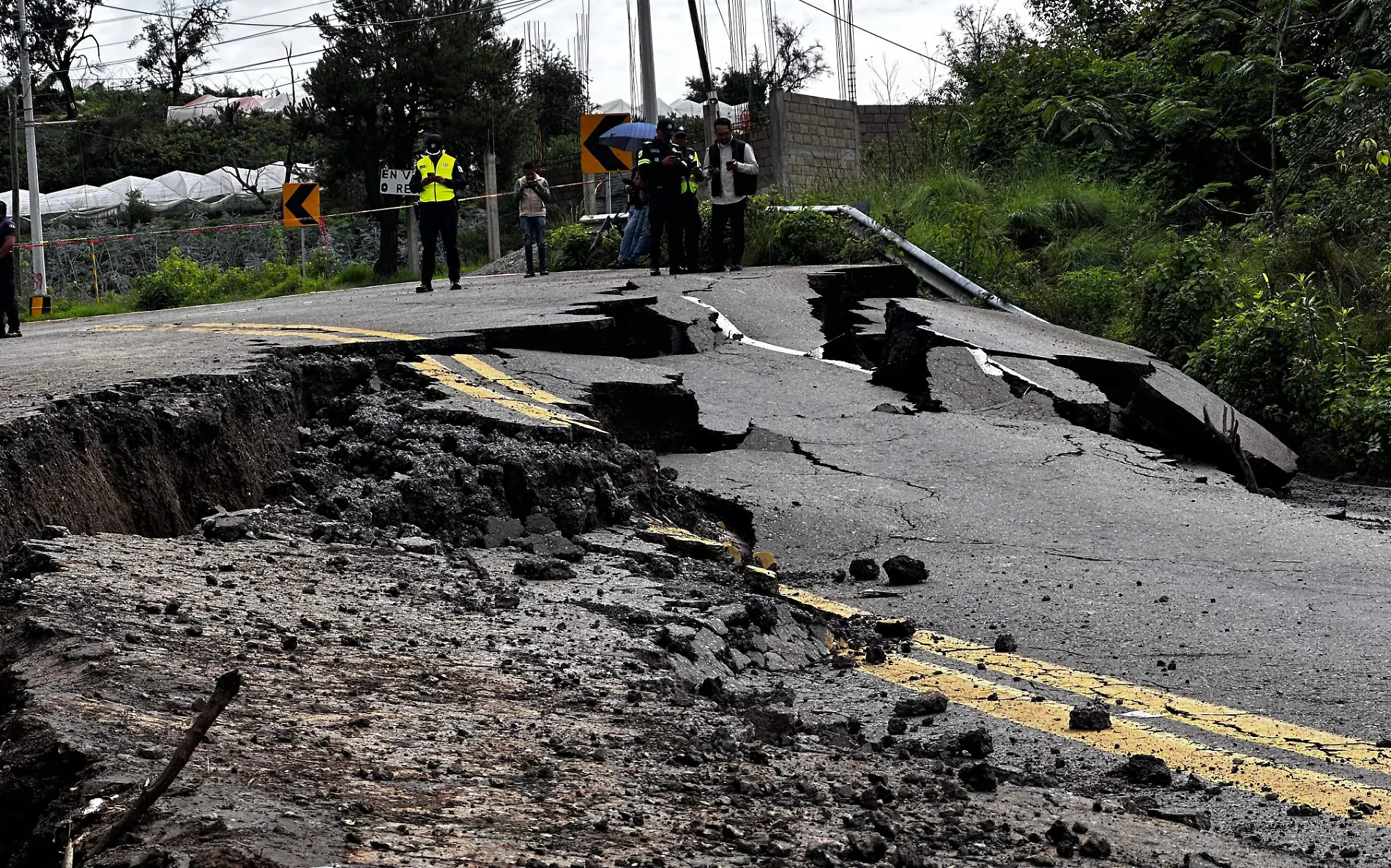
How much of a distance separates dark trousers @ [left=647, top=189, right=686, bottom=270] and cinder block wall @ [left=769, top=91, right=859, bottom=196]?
7.40m

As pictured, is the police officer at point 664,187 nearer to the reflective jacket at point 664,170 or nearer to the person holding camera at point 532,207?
the reflective jacket at point 664,170

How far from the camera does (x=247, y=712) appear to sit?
328 centimetres

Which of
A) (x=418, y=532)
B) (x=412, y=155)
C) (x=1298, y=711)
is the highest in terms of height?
(x=412, y=155)

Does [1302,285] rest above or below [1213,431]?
above

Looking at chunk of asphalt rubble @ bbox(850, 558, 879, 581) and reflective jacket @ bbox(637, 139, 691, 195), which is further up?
reflective jacket @ bbox(637, 139, 691, 195)

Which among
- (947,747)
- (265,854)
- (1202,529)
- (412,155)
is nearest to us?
(265,854)

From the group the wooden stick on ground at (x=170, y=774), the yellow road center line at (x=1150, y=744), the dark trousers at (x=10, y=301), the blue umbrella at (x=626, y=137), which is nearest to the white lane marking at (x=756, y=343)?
the yellow road center line at (x=1150, y=744)

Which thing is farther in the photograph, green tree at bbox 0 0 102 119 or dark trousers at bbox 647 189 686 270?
green tree at bbox 0 0 102 119

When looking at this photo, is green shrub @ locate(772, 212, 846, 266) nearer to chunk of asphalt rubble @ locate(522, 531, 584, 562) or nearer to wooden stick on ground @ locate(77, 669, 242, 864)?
chunk of asphalt rubble @ locate(522, 531, 584, 562)

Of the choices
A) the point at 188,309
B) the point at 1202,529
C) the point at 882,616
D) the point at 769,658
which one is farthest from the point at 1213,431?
the point at 188,309

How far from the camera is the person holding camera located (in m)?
15.8

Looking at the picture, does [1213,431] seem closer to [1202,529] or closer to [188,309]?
[1202,529]

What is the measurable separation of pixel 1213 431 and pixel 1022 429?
147cm

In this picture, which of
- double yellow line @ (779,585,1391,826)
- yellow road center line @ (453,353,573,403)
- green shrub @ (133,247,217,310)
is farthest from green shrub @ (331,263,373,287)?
double yellow line @ (779,585,1391,826)
